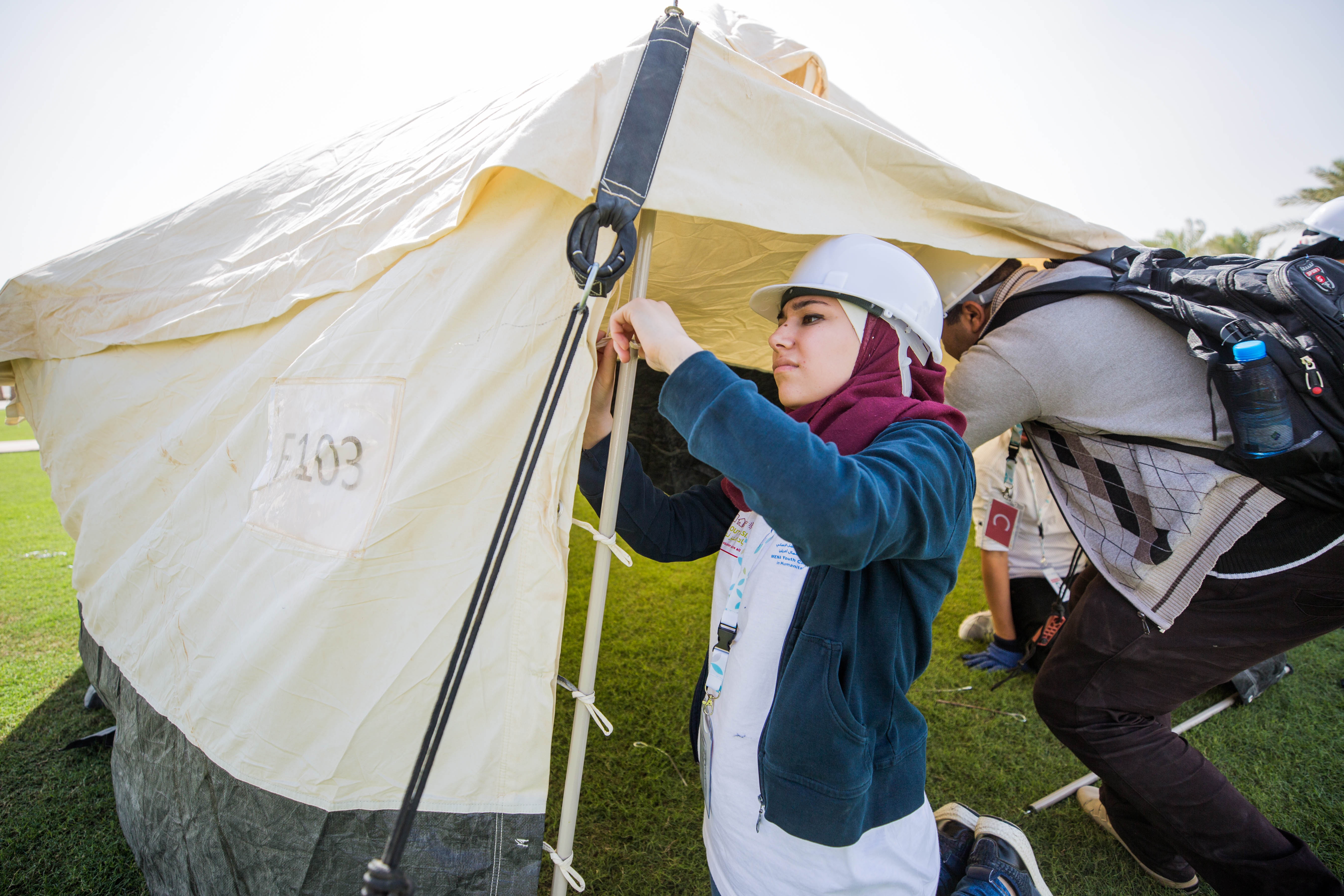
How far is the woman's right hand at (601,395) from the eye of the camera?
1608 millimetres

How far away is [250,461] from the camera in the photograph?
154 centimetres

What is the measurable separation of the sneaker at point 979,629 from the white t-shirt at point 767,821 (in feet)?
9.05

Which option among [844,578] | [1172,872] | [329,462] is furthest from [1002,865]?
[329,462]

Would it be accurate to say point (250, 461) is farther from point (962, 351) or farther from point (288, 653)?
point (962, 351)

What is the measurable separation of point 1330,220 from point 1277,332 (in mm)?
1169

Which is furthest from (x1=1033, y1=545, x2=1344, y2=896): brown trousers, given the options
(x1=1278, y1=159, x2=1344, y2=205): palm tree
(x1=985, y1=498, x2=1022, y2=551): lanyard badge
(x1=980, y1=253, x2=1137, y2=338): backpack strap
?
(x1=1278, y1=159, x2=1344, y2=205): palm tree

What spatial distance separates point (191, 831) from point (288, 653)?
67cm

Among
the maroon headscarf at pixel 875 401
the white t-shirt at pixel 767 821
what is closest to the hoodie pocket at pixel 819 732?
the white t-shirt at pixel 767 821

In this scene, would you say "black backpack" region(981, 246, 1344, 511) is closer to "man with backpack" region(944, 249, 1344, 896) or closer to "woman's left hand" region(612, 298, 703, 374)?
"man with backpack" region(944, 249, 1344, 896)

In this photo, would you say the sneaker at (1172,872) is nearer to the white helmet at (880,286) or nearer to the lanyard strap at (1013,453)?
the lanyard strap at (1013,453)

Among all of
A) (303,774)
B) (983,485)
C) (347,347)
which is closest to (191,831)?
(303,774)

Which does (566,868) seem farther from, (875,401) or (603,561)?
(875,401)

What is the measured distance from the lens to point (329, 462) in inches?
54.2

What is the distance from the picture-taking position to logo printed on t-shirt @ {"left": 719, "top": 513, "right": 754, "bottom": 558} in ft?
5.03
